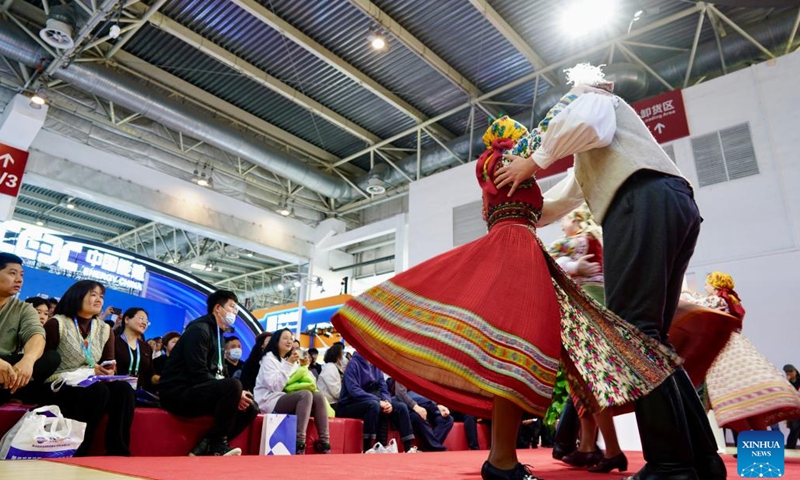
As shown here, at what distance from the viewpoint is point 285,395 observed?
13.0 feet

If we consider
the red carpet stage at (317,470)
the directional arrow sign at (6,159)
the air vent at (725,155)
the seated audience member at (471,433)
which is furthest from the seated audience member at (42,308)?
the air vent at (725,155)

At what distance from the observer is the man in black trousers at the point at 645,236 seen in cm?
114

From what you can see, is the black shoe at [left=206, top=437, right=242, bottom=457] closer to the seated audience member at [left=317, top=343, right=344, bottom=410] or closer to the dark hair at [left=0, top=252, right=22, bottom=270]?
the dark hair at [left=0, top=252, right=22, bottom=270]

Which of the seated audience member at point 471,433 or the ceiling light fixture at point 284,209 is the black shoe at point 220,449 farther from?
the ceiling light fixture at point 284,209

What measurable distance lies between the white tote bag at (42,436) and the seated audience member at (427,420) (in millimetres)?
2770

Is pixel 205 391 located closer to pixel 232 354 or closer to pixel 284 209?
pixel 232 354

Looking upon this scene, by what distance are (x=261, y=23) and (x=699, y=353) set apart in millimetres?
7025

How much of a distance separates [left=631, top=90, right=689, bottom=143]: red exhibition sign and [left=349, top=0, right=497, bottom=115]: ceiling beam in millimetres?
2482

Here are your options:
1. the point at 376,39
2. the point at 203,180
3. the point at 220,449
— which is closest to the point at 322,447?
the point at 220,449

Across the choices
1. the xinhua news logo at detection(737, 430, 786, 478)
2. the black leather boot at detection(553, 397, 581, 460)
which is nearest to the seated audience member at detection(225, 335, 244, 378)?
the black leather boot at detection(553, 397, 581, 460)

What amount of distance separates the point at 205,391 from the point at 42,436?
907 mm

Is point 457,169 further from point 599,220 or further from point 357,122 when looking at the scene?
point 599,220

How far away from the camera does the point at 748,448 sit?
1.25m

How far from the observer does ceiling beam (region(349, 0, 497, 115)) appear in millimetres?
6820
